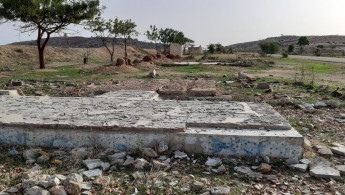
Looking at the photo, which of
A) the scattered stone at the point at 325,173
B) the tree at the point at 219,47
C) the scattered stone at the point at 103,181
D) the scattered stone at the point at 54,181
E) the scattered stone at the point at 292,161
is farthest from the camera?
the tree at the point at 219,47

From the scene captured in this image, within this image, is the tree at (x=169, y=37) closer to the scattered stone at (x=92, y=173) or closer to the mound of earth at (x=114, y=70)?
the mound of earth at (x=114, y=70)

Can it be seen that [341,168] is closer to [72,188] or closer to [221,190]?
[221,190]

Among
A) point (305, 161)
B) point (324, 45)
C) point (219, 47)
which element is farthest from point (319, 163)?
point (324, 45)

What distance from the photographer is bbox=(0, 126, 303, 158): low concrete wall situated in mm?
3166

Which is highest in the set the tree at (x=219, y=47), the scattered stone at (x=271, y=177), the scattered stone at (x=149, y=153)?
the tree at (x=219, y=47)

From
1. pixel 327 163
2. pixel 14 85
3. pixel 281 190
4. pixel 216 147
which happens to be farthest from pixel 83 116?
pixel 14 85

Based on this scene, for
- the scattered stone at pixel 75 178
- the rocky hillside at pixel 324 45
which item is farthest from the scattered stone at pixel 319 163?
the rocky hillside at pixel 324 45

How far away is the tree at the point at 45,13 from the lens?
49.7 ft

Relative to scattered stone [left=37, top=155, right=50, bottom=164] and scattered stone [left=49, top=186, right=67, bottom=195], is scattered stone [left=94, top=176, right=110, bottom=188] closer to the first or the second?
scattered stone [left=49, top=186, right=67, bottom=195]

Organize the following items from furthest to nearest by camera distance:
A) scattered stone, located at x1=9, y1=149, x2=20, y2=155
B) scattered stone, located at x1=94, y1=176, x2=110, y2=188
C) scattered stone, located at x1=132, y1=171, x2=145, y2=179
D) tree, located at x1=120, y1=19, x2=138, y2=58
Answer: tree, located at x1=120, y1=19, x2=138, y2=58 → scattered stone, located at x1=9, y1=149, x2=20, y2=155 → scattered stone, located at x1=132, y1=171, x2=145, y2=179 → scattered stone, located at x1=94, y1=176, x2=110, y2=188

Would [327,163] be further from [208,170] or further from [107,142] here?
[107,142]

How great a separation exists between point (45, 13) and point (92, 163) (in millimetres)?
15586

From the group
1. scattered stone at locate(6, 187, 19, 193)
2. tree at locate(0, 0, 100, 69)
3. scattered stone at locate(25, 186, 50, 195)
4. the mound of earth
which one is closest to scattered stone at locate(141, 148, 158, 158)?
scattered stone at locate(25, 186, 50, 195)

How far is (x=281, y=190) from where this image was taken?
2643mm
